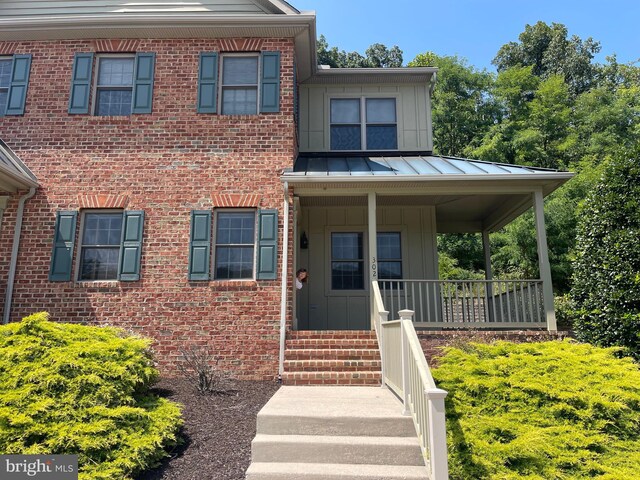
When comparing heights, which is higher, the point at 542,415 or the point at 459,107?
the point at 459,107

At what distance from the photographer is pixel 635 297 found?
6.01 meters

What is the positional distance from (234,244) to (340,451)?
487 cm

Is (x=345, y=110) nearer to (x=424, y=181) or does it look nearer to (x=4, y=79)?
(x=424, y=181)

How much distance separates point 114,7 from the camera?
381 inches

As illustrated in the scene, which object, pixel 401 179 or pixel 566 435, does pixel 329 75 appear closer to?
pixel 401 179

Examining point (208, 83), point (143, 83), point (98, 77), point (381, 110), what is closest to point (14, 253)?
point (98, 77)

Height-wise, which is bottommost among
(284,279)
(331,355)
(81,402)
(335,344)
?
(81,402)

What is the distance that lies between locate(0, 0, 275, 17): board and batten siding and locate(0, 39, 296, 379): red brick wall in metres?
0.91

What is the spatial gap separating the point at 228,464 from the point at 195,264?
178 inches

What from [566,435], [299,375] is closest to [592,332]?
[566,435]

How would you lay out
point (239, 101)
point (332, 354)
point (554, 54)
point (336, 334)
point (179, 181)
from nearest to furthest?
point (332, 354)
point (336, 334)
point (179, 181)
point (239, 101)
point (554, 54)

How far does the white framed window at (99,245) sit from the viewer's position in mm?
8406

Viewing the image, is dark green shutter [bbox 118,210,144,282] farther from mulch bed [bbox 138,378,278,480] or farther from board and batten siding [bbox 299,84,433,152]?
board and batten siding [bbox 299,84,433,152]

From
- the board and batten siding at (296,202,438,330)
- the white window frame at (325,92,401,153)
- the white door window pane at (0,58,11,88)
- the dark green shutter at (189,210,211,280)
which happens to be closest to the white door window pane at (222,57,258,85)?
the white window frame at (325,92,401,153)
